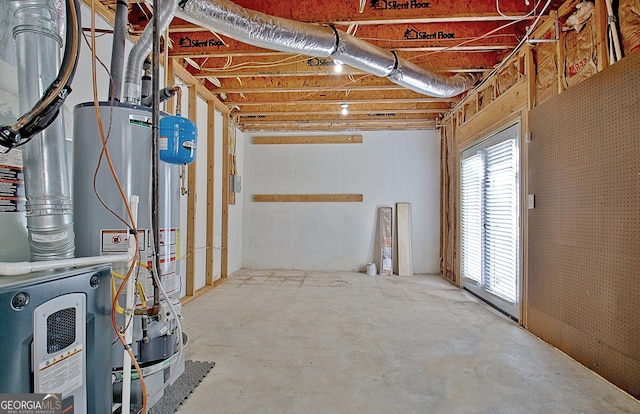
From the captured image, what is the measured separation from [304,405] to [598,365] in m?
1.94

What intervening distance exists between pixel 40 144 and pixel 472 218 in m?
4.25

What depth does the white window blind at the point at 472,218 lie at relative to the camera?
12.5 feet

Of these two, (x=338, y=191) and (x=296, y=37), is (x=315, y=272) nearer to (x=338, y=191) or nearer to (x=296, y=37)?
(x=338, y=191)

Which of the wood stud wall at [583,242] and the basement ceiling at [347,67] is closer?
the wood stud wall at [583,242]

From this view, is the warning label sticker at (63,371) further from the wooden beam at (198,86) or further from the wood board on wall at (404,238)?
the wood board on wall at (404,238)

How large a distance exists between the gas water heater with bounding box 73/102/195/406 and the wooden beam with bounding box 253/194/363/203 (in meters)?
4.25

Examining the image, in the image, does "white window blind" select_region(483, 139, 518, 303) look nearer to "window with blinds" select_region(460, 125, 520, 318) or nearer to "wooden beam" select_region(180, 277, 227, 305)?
"window with blinds" select_region(460, 125, 520, 318)

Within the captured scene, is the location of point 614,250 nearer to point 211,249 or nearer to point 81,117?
point 81,117

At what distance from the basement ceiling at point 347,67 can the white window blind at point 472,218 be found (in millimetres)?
1126

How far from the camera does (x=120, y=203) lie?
4.37ft

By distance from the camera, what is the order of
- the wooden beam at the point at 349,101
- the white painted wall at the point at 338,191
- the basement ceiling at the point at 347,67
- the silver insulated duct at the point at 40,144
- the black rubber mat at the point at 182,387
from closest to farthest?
the silver insulated duct at the point at 40,144
the black rubber mat at the point at 182,387
the basement ceiling at the point at 347,67
the wooden beam at the point at 349,101
the white painted wall at the point at 338,191

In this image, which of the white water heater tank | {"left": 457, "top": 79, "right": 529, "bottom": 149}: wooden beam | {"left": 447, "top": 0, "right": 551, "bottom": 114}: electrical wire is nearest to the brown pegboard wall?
{"left": 457, "top": 79, "right": 529, "bottom": 149}: wooden beam

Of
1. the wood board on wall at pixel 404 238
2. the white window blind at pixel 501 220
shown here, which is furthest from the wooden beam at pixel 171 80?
the wood board on wall at pixel 404 238

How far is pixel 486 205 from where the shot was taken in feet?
12.0
